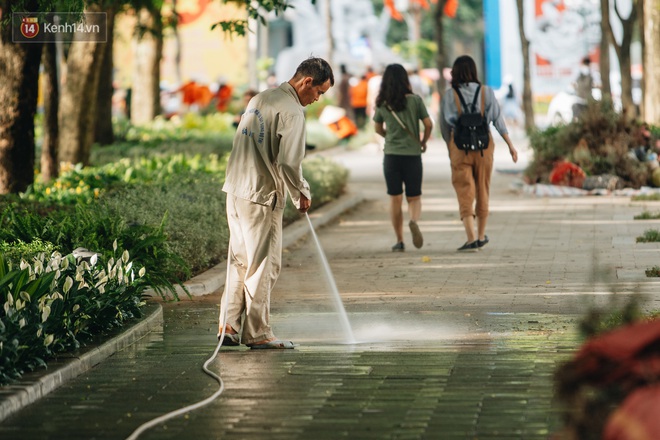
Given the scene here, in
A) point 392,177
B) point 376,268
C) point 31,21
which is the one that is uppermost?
point 31,21

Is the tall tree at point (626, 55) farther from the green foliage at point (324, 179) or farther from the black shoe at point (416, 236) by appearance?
the black shoe at point (416, 236)

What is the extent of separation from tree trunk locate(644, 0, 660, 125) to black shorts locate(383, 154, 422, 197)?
11023 millimetres

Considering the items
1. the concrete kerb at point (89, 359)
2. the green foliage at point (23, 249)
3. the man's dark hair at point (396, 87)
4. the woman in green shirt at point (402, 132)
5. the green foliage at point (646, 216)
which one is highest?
the man's dark hair at point (396, 87)

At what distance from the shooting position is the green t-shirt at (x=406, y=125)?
13.2 meters

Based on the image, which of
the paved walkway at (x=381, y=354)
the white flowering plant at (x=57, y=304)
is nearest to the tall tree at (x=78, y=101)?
the paved walkway at (x=381, y=354)

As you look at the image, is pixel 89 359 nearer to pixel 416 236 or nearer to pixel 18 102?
pixel 416 236

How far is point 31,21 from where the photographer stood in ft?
46.1

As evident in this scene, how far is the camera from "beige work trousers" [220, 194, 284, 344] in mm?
8234

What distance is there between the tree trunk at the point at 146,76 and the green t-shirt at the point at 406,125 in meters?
14.9

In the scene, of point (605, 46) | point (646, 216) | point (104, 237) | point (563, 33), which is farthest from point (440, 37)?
point (104, 237)

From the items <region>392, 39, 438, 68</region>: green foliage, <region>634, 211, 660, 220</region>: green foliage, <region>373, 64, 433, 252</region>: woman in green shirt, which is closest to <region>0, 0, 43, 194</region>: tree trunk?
<region>373, 64, 433, 252</region>: woman in green shirt

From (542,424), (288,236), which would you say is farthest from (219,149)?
(542,424)

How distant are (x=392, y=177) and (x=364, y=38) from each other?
37.4 m

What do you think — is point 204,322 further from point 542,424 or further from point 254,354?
point 542,424
